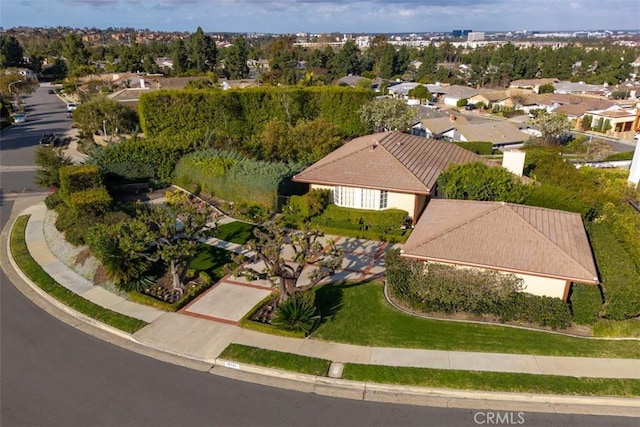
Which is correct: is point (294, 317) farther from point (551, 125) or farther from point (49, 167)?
point (551, 125)

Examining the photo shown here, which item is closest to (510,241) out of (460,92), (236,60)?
(460,92)

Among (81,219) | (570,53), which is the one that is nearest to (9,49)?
(81,219)

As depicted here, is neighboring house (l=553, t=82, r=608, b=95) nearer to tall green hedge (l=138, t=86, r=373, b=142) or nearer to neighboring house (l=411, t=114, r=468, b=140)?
neighboring house (l=411, t=114, r=468, b=140)

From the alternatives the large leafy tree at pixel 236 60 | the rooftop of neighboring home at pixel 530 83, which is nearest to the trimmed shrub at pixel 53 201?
the large leafy tree at pixel 236 60

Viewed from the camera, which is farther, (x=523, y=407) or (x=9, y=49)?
(x=9, y=49)

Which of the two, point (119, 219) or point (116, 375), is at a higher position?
point (119, 219)

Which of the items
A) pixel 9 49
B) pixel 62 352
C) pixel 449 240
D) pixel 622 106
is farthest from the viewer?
pixel 9 49

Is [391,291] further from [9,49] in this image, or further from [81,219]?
[9,49]
